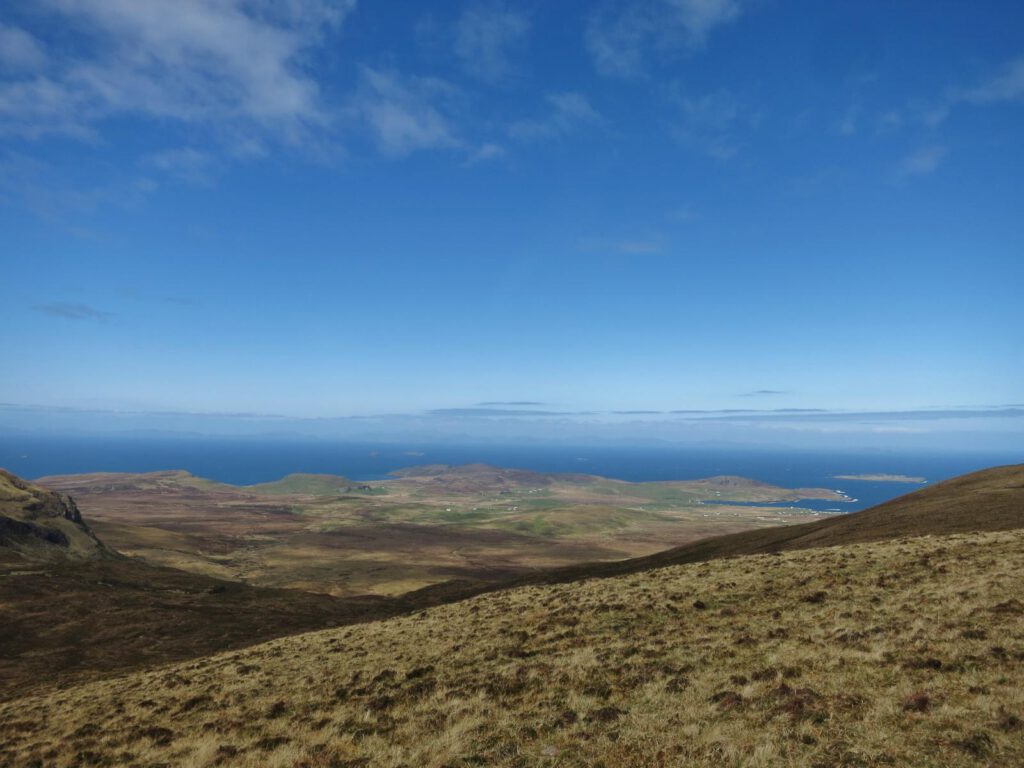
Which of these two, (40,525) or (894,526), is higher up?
(894,526)

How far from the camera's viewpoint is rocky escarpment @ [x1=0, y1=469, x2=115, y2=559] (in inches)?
2958

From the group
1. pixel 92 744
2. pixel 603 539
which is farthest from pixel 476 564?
pixel 92 744

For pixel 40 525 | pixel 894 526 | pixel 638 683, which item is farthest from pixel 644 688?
pixel 40 525

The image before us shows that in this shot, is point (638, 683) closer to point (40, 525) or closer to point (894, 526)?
Result: point (894, 526)

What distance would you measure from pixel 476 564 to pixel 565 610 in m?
119

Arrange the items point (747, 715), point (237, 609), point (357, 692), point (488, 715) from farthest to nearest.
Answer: point (237, 609)
point (357, 692)
point (488, 715)
point (747, 715)

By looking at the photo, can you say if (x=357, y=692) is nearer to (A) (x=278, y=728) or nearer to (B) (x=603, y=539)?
(A) (x=278, y=728)

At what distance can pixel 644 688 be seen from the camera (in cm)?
1619

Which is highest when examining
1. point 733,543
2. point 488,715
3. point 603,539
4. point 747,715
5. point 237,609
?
point 747,715

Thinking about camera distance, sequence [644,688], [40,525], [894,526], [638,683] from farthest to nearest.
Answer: [40,525] → [894,526] → [638,683] → [644,688]

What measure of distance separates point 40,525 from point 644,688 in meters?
103

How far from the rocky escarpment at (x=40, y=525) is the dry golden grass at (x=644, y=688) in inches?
2678

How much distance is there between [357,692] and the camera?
19672 mm

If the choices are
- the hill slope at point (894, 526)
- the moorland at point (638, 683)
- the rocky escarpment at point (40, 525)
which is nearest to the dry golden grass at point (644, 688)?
the moorland at point (638, 683)
